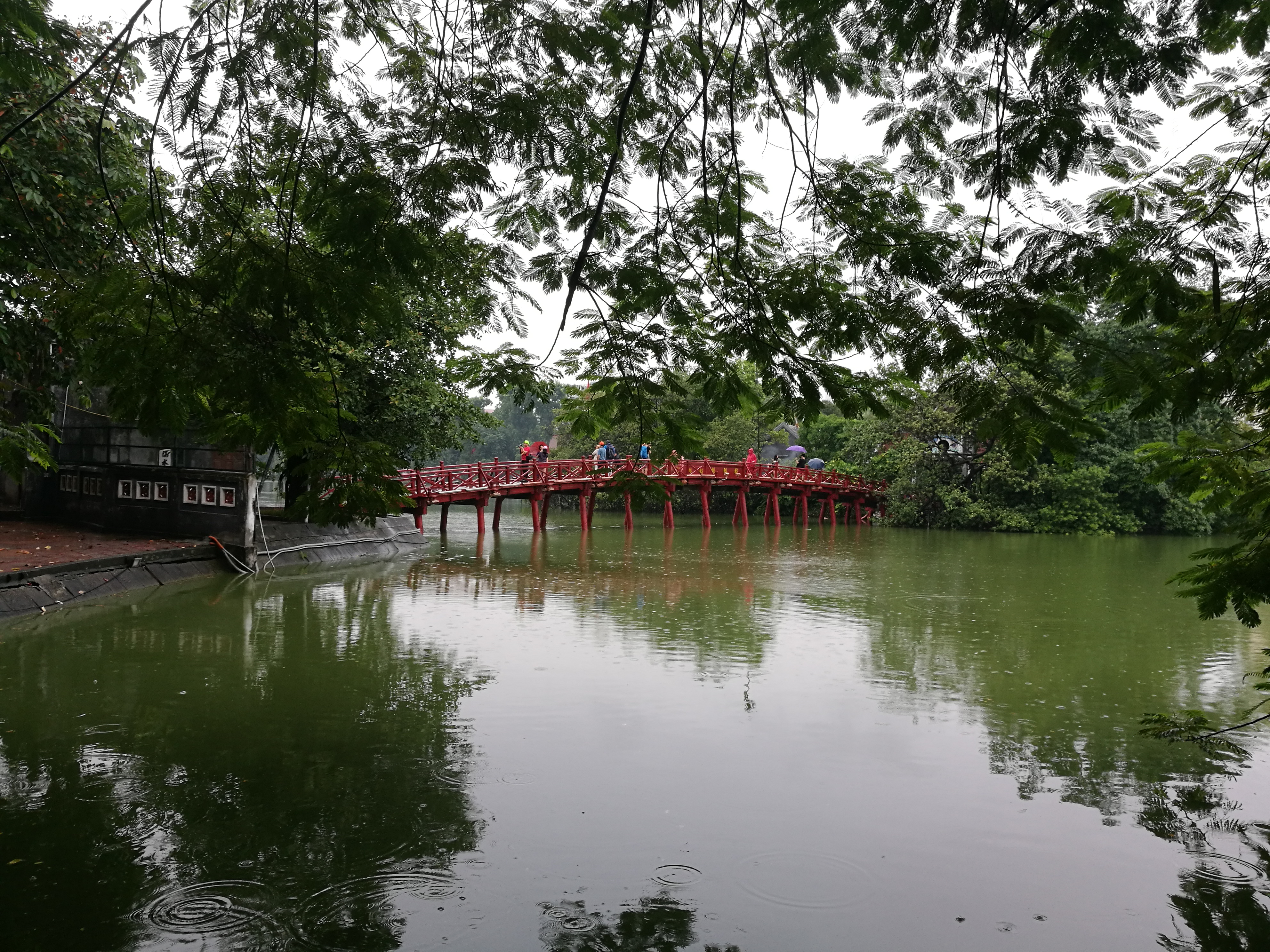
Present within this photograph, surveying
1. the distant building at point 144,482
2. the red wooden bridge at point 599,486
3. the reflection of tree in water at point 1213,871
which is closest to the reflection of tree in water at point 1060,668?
the reflection of tree in water at point 1213,871

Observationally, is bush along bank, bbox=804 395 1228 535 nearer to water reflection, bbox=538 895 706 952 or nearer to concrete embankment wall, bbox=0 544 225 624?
concrete embankment wall, bbox=0 544 225 624

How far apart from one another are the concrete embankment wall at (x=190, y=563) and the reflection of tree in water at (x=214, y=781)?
137 centimetres

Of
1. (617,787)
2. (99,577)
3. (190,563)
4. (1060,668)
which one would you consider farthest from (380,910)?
(190,563)

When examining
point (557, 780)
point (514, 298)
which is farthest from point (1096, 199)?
point (557, 780)

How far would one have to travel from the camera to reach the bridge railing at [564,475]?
2019 cm

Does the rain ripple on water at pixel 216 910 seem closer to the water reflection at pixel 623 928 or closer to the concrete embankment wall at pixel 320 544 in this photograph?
the water reflection at pixel 623 928

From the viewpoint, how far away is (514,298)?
5219 millimetres

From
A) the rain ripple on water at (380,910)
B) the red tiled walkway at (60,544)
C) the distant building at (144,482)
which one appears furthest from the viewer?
the distant building at (144,482)

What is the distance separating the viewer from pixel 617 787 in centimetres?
503

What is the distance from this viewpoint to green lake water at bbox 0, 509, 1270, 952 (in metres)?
3.67

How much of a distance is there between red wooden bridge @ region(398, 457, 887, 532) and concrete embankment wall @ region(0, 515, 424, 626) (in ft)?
3.44

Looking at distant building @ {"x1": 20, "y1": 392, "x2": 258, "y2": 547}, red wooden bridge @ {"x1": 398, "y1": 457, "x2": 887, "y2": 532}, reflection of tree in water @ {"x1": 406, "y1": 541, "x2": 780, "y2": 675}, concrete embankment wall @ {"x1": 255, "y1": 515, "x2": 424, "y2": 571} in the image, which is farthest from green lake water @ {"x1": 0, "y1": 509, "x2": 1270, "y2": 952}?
red wooden bridge @ {"x1": 398, "y1": 457, "x2": 887, "y2": 532}

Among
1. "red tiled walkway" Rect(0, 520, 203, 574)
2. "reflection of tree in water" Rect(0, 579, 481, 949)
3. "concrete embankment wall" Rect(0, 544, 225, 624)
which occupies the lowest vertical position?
"reflection of tree in water" Rect(0, 579, 481, 949)

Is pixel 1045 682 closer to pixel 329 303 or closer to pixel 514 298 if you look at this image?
pixel 514 298
